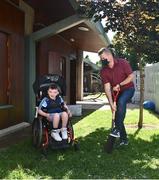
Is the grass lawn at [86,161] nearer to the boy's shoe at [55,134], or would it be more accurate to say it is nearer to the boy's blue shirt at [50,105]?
the boy's shoe at [55,134]

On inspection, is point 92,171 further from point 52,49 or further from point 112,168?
point 52,49

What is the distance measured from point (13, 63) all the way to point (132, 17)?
3.04 m

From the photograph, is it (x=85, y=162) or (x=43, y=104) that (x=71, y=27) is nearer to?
(x=43, y=104)

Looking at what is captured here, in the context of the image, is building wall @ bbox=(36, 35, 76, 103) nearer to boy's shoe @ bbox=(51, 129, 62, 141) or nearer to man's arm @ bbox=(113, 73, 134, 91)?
man's arm @ bbox=(113, 73, 134, 91)

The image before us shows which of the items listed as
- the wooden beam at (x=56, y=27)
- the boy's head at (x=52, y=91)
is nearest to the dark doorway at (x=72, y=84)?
the wooden beam at (x=56, y=27)

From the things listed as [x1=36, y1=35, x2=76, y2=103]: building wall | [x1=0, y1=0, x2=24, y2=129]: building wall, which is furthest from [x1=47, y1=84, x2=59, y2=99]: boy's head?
[x1=36, y1=35, x2=76, y2=103]: building wall

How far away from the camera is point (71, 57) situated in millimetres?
20750

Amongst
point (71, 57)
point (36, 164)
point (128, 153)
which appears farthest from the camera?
point (71, 57)

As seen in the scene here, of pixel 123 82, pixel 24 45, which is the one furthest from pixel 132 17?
pixel 123 82

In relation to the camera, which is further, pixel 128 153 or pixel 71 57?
pixel 71 57

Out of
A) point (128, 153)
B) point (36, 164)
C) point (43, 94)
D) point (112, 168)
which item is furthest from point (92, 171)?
point (43, 94)

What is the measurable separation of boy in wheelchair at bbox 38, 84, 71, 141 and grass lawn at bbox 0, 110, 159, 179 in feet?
1.12

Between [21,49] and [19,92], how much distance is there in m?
1.12

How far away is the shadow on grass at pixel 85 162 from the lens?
6.30 metres
